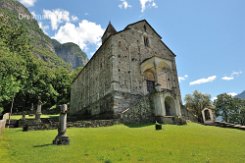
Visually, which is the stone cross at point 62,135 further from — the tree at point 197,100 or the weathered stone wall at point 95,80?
the tree at point 197,100

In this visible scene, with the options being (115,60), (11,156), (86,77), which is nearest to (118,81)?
(115,60)

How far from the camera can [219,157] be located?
7840 mm

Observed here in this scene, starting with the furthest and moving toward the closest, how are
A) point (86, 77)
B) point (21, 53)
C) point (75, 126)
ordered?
point (86, 77)
point (21, 53)
point (75, 126)

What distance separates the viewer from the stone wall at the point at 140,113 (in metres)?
21.1

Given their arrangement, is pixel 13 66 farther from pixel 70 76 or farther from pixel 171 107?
pixel 70 76

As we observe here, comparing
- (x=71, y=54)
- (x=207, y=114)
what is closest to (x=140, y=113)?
(x=207, y=114)

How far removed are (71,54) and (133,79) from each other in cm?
14635

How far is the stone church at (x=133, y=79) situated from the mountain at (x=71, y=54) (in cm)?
13275

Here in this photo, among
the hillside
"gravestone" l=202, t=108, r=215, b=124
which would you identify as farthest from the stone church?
the hillside

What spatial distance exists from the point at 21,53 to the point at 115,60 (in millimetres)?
15214

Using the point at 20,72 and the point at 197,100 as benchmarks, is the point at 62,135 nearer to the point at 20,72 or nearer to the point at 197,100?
the point at 20,72

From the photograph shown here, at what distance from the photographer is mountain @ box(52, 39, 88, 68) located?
161625mm

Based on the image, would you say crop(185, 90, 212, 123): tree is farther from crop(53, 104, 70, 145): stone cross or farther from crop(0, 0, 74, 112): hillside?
crop(53, 104, 70, 145): stone cross

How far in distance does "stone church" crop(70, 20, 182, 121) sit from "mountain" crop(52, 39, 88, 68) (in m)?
133
